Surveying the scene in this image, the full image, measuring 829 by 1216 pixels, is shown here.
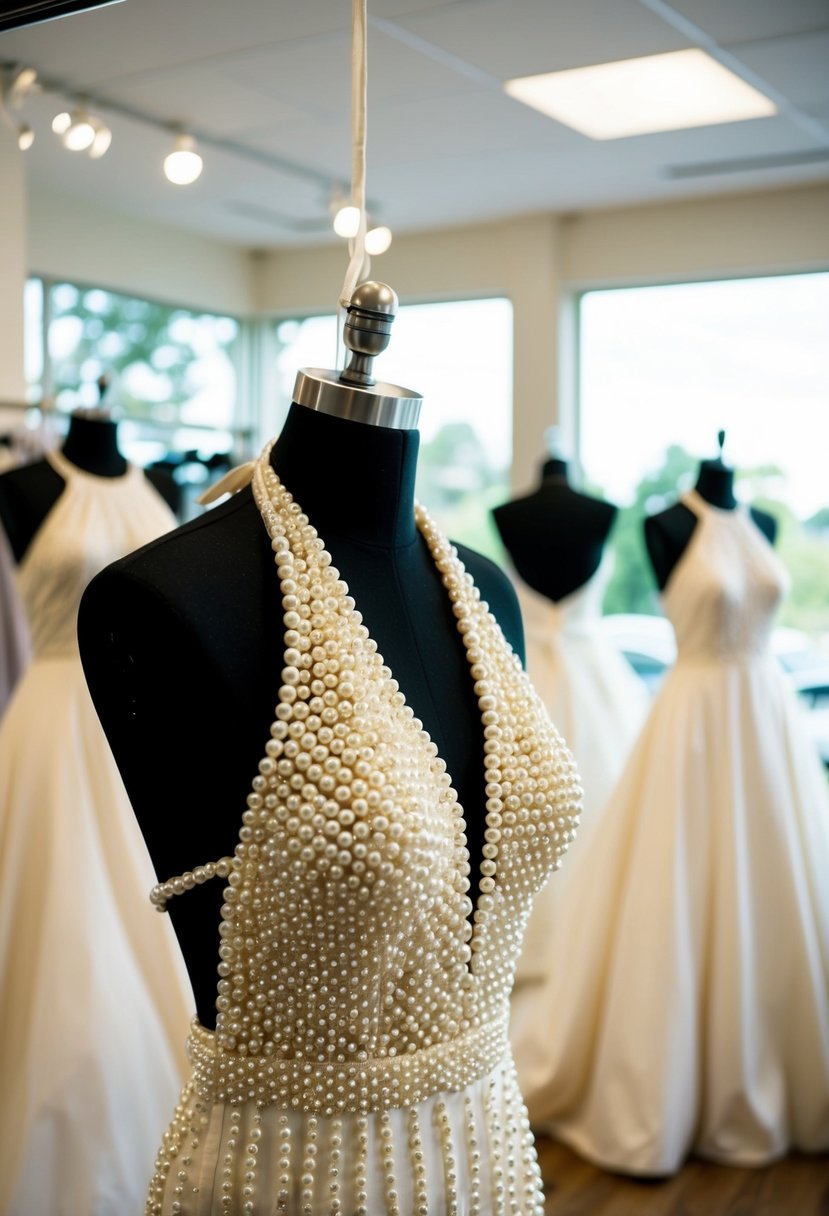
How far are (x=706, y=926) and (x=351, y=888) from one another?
225 centimetres

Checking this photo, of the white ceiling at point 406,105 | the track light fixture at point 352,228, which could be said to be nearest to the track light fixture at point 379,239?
the track light fixture at point 352,228

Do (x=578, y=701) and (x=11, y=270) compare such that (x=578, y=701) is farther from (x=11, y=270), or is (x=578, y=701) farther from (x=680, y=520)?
(x=11, y=270)

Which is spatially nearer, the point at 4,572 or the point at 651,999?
the point at 651,999

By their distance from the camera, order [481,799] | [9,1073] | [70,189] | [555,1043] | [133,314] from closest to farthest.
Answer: [481,799] → [9,1073] → [555,1043] → [70,189] → [133,314]

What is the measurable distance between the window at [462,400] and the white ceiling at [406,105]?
553 mm

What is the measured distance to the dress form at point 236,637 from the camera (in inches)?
43.0

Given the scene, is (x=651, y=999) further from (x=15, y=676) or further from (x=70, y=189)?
(x=70, y=189)

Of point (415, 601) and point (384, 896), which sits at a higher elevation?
point (415, 601)

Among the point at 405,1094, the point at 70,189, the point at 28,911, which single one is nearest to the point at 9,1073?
the point at 28,911

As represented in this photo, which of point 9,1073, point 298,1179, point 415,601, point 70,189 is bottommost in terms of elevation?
point 9,1073

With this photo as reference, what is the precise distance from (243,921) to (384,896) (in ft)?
0.44

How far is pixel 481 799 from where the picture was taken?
1.21 metres

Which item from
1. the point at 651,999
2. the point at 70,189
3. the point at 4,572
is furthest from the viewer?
the point at 70,189

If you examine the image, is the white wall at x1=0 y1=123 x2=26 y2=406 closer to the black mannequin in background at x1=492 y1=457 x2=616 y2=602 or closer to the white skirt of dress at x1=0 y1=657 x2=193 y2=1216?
the black mannequin in background at x1=492 y1=457 x2=616 y2=602
